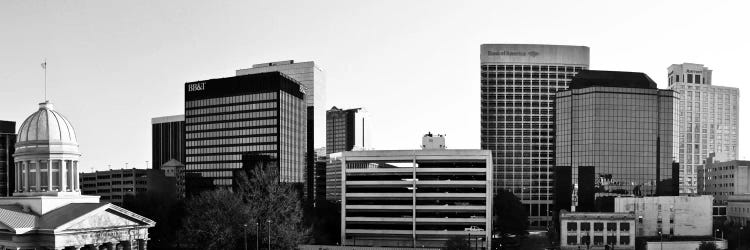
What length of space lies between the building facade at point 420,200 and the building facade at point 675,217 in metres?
38.5

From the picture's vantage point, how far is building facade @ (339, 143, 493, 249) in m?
140

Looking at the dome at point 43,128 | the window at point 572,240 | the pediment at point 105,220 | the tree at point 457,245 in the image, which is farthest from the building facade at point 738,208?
the dome at point 43,128

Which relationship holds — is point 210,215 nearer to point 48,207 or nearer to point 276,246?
point 276,246

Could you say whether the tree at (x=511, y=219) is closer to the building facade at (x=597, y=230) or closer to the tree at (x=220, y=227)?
the building facade at (x=597, y=230)

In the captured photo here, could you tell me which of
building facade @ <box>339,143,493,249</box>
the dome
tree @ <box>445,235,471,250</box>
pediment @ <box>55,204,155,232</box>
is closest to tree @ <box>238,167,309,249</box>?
pediment @ <box>55,204,155,232</box>

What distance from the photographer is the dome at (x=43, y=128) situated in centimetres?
8419

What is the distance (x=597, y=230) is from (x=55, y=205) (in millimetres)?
103509

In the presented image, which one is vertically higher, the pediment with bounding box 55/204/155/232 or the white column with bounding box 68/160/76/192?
the white column with bounding box 68/160/76/192

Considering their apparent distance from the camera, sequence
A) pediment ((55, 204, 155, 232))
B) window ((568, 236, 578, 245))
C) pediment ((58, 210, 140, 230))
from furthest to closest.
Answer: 1. window ((568, 236, 578, 245))
2. pediment ((58, 210, 140, 230))
3. pediment ((55, 204, 155, 232))

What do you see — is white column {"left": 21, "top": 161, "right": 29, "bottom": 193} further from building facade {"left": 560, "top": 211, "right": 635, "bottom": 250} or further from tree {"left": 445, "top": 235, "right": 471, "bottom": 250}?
building facade {"left": 560, "top": 211, "right": 635, "bottom": 250}

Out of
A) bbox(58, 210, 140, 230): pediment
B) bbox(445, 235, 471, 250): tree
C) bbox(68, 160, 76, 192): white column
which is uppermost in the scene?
bbox(68, 160, 76, 192): white column

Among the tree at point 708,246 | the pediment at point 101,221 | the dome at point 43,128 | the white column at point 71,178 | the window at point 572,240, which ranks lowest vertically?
the window at point 572,240

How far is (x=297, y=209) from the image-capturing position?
10775cm

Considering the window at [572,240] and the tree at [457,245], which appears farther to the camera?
the window at [572,240]
